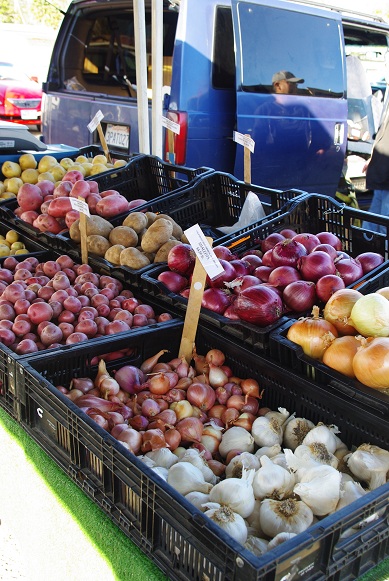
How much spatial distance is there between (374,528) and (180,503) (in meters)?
0.44

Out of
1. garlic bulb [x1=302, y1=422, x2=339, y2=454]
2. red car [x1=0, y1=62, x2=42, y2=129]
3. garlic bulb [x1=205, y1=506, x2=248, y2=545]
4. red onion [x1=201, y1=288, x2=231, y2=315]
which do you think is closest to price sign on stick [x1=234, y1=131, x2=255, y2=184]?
red onion [x1=201, y1=288, x2=231, y2=315]

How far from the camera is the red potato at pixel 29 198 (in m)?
3.38

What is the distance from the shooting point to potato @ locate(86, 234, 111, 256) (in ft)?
9.32

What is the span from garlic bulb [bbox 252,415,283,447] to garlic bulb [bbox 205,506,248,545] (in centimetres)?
48

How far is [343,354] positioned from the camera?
5.84ft

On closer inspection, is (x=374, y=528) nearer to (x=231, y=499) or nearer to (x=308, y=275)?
(x=231, y=499)

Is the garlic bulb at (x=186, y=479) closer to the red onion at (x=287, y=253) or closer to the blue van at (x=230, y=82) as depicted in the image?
the red onion at (x=287, y=253)

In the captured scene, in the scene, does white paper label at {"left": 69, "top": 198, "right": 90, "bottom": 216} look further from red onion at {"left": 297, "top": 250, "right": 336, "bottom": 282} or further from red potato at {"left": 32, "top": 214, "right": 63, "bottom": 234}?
red onion at {"left": 297, "top": 250, "right": 336, "bottom": 282}

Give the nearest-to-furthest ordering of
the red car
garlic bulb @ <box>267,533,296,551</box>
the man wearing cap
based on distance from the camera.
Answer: garlic bulb @ <box>267,533,296,551</box>
the man wearing cap
the red car

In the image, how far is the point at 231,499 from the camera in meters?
1.43

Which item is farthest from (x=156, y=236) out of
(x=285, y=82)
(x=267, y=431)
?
(x=285, y=82)

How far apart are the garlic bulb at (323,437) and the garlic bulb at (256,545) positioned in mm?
425

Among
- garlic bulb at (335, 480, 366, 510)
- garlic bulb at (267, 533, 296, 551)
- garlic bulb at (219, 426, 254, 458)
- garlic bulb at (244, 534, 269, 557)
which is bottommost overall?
garlic bulb at (219, 426, 254, 458)

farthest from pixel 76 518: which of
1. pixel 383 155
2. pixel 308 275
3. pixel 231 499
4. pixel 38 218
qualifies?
pixel 383 155
